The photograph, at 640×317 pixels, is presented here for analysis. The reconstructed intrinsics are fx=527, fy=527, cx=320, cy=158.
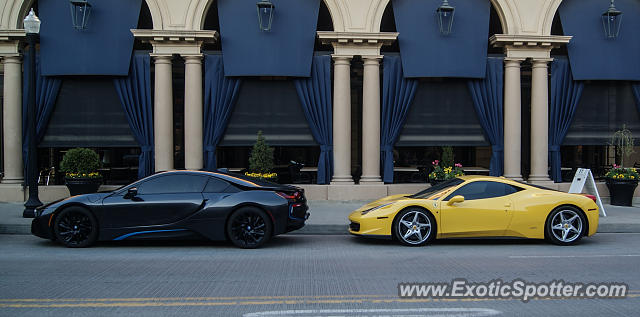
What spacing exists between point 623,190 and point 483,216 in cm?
821

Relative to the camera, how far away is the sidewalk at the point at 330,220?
1094 cm

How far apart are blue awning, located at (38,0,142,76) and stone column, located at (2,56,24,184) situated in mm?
923

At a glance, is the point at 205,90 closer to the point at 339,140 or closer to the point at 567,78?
the point at 339,140

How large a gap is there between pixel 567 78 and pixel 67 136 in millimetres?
14994

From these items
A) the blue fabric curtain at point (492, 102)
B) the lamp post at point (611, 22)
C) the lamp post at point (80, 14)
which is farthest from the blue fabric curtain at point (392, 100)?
the lamp post at point (80, 14)

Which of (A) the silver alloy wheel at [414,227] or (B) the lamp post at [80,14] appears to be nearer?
(A) the silver alloy wheel at [414,227]

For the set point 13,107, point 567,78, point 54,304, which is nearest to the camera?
point 54,304

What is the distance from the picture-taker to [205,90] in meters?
15.4

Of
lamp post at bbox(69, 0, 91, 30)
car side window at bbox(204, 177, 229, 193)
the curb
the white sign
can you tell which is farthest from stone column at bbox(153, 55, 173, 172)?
the white sign

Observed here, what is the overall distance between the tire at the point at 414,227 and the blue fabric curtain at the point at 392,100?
20.6 feet

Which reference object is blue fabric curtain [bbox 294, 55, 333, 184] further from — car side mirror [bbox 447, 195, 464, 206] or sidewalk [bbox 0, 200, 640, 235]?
car side mirror [bbox 447, 195, 464, 206]

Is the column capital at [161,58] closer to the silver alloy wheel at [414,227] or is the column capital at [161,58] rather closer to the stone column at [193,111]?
the stone column at [193,111]

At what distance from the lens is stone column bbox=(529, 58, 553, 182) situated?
15.8m

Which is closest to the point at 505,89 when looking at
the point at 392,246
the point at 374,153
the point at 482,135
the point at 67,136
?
the point at 482,135
